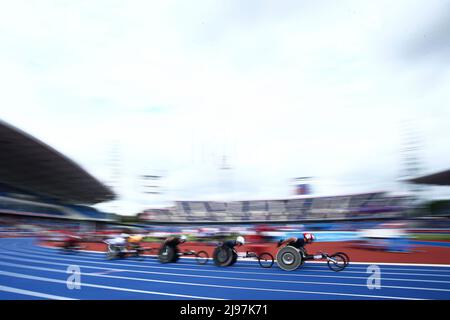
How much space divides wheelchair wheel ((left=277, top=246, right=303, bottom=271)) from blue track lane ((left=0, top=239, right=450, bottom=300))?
161mm

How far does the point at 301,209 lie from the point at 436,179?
12.7 meters

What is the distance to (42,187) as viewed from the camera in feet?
113

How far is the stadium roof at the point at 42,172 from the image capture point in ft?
78.7

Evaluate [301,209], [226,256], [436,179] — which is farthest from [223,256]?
[436,179]

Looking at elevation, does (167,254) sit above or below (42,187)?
below

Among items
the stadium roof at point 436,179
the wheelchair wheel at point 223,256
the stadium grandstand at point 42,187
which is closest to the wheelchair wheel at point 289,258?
the wheelchair wheel at point 223,256

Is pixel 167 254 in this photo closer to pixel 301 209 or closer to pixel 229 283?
pixel 229 283

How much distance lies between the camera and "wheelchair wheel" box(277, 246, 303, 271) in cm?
739

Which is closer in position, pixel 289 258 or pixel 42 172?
pixel 289 258

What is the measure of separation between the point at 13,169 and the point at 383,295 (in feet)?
105

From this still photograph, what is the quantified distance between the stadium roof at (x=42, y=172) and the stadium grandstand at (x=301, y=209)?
8.41 metres

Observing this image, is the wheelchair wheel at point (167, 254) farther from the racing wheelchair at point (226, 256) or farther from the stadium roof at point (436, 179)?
the stadium roof at point (436, 179)

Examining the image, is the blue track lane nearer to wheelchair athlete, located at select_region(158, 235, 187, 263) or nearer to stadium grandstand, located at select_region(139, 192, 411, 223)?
wheelchair athlete, located at select_region(158, 235, 187, 263)

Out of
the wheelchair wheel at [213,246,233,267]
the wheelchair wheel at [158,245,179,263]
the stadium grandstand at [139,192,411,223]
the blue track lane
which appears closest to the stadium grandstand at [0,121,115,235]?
the stadium grandstand at [139,192,411,223]
